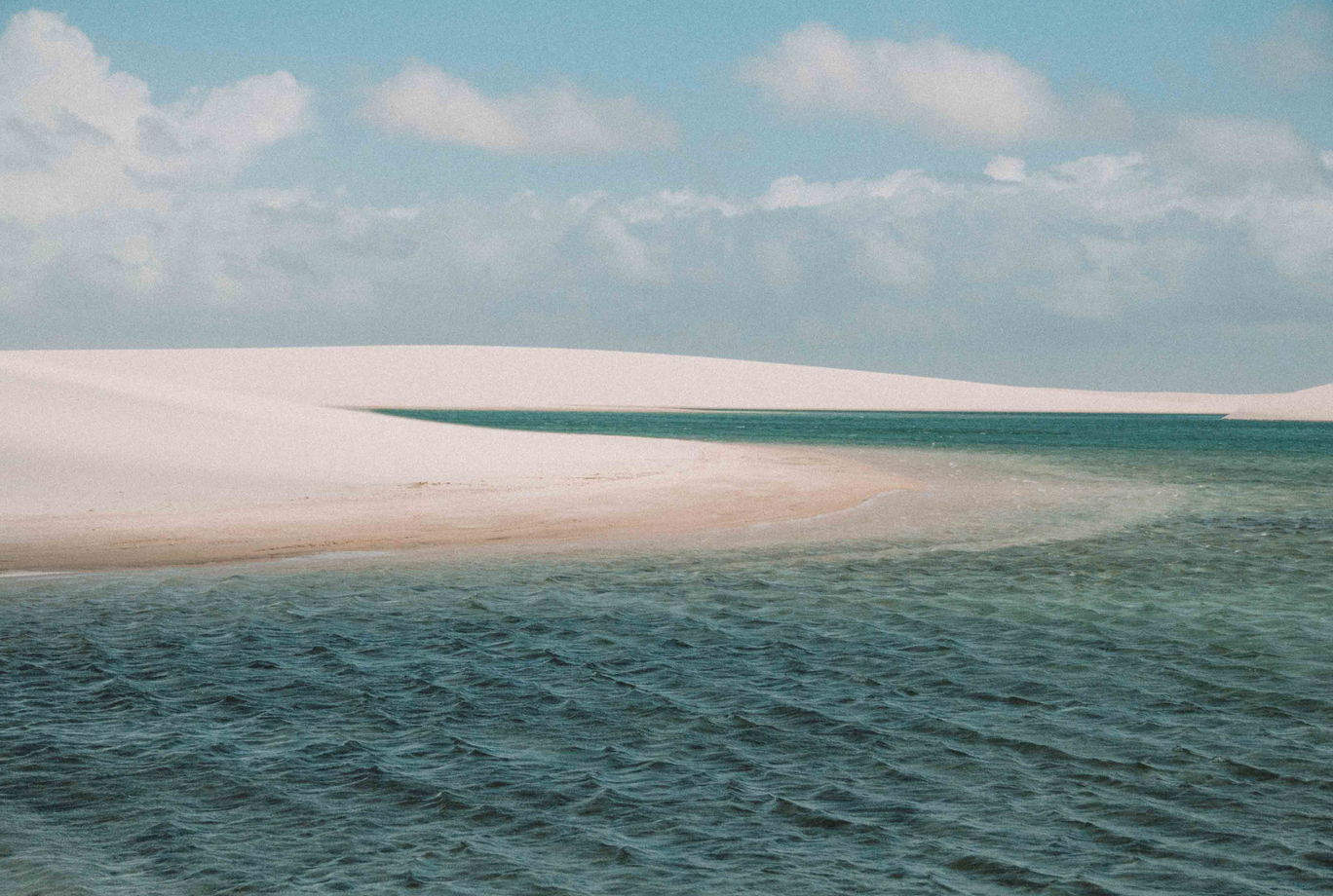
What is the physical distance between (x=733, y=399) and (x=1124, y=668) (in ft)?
497

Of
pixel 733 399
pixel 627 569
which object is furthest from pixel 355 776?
pixel 733 399

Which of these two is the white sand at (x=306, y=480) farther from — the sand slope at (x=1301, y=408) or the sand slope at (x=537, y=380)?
the sand slope at (x=537, y=380)

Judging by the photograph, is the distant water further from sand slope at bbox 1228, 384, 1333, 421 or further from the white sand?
sand slope at bbox 1228, 384, 1333, 421

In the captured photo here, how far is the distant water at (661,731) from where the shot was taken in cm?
681

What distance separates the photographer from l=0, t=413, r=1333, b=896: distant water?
681 centimetres

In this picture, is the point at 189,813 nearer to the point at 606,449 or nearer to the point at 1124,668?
the point at 1124,668

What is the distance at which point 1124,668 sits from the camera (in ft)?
38.0

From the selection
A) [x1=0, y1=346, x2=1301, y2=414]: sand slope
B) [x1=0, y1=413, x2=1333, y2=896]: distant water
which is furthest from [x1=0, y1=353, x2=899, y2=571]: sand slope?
[x1=0, y1=346, x2=1301, y2=414]: sand slope

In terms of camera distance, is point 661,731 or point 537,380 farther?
point 537,380

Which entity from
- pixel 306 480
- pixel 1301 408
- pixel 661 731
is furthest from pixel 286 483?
pixel 1301 408

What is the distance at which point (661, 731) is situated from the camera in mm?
9367

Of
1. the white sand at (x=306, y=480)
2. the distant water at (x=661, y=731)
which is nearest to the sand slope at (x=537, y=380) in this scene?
the white sand at (x=306, y=480)

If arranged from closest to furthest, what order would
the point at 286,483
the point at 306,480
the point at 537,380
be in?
the point at 286,483
the point at 306,480
the point at 537,380

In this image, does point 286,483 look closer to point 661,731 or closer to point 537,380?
point 661,731
